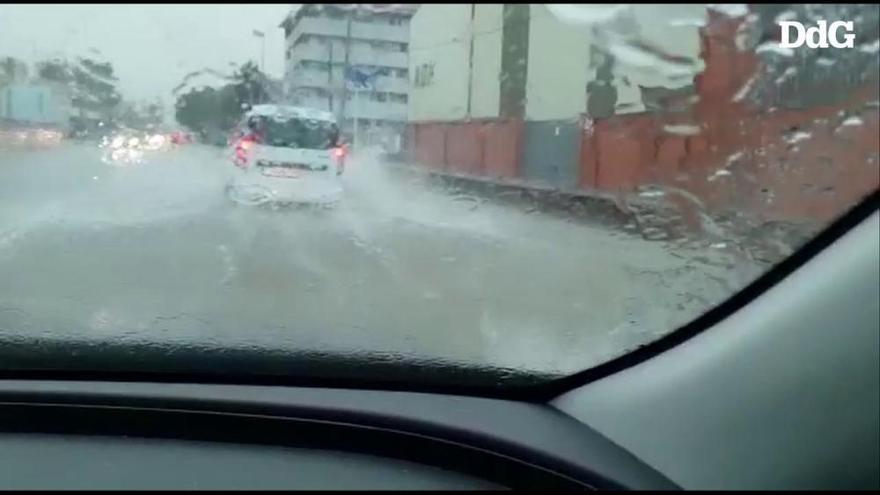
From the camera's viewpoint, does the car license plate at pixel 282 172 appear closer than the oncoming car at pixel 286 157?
No

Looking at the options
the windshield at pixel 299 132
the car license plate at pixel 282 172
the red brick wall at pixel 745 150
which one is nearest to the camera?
the red brick wall at pixel 745 150

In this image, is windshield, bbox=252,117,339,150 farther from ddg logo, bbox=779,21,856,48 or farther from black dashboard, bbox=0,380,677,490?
ddg logo, bbox=779,21,856,48

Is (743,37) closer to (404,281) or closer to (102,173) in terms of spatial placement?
(404,281)

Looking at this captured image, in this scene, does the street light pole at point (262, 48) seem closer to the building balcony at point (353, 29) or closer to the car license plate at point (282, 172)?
the building balcony at point (353, 29)

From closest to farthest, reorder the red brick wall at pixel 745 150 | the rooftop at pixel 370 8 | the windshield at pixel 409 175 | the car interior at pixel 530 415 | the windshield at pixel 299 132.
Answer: the car interior at pixel 530 415, the red brick wall at pixel 745 150, the windshield at pixel 409 175, the rooftop at pixel 370 8, the windshield at pixel 299 132

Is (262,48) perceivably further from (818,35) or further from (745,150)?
(818,35)

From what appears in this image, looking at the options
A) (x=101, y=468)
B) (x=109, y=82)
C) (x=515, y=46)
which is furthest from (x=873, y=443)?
(x=109, y=82)

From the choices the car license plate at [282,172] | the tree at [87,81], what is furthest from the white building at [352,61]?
the tree at [87,81]

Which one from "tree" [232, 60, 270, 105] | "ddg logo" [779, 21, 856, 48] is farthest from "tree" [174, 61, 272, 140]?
"ddg logo" [779, 21, 856, 48]
